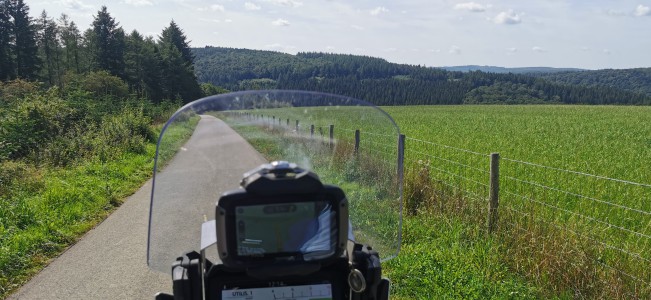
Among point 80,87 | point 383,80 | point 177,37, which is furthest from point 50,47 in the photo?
point 383,80

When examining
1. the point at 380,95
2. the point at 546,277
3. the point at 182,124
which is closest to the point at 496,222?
the point at 546,277

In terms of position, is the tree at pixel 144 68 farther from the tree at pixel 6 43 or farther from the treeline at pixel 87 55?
the tree at pixel 6 43

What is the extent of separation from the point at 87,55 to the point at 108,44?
5.09 m

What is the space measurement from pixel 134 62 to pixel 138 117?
114 ft

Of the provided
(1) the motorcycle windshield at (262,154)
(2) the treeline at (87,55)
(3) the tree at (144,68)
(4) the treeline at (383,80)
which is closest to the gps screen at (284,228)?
(1) the motorcycle windshield at (262,154)

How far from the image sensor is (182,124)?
7.37ft

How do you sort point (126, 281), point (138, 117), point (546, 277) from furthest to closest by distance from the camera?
1. point (138, 117)
2. point (126, 281)
3. point (546, 277)

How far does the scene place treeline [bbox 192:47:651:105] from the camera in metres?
122

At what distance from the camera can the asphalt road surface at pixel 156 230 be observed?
231 centimetres

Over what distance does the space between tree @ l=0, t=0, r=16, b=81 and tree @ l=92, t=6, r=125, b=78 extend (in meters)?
7.13

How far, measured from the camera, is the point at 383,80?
151000mm

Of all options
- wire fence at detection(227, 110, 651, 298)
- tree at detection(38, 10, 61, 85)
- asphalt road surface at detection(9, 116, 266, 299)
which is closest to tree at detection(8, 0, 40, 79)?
tree at detection(38, 10, 61, 85)

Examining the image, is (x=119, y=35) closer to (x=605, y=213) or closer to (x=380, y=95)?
(x=605, y=213)

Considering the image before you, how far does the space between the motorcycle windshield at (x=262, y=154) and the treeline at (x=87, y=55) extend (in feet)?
131
